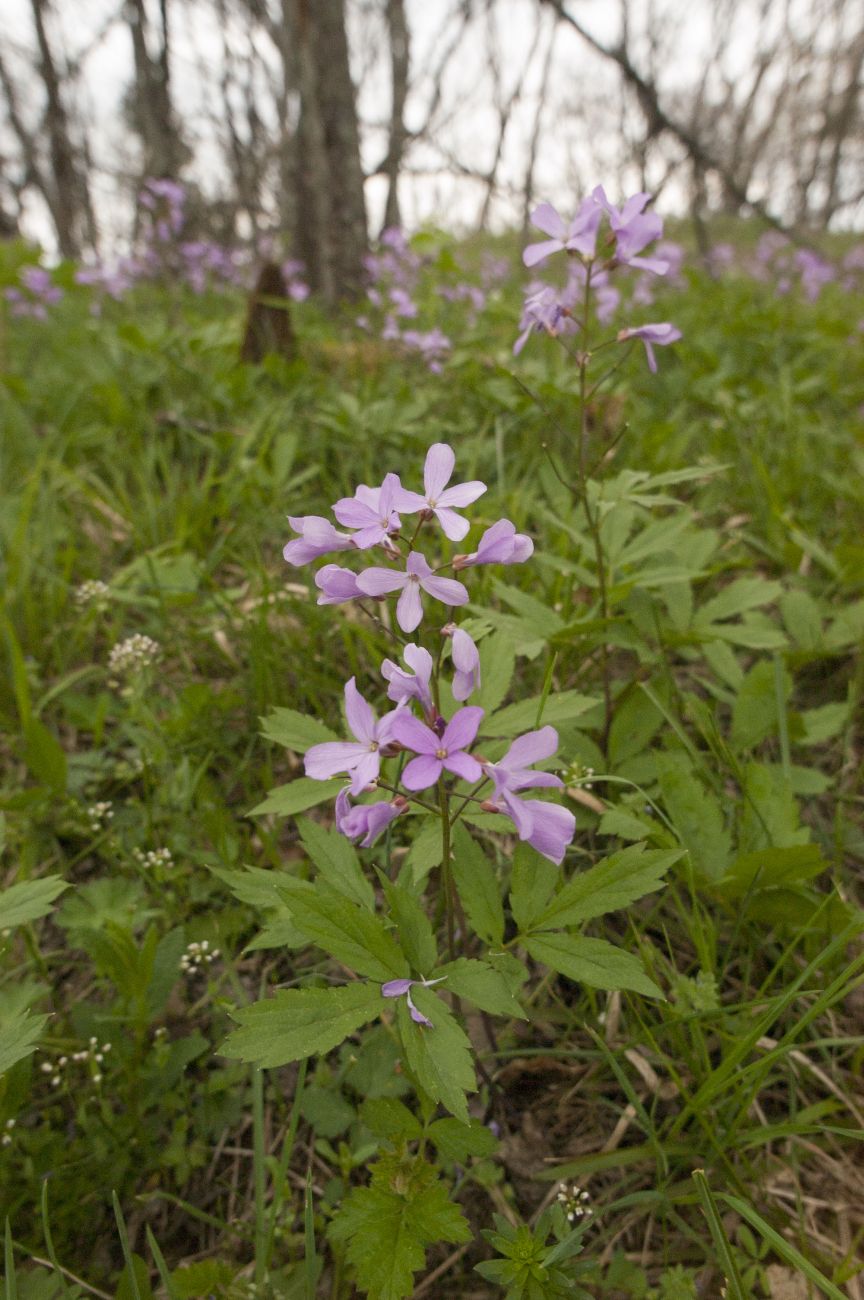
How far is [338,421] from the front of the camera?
3150mm

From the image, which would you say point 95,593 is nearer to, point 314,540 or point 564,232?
point 314,540

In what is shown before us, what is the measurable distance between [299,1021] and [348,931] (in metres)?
0.14

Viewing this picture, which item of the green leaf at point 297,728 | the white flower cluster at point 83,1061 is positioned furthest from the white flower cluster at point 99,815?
the green leaf at point 297,728

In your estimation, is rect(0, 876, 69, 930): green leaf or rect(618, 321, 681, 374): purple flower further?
rect(618, 321, 681, 374): purple flower

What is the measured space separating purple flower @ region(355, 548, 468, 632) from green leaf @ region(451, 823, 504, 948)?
0.47 meters

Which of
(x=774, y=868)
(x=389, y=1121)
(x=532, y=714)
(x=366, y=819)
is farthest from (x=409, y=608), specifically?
(x=774, y=868)

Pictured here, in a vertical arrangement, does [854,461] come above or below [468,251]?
below

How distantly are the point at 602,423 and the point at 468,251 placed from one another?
10.9 metres

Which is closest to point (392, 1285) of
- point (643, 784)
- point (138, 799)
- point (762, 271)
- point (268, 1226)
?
point (268, 1226)

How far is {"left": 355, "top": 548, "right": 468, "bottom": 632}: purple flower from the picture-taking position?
41.3 inches

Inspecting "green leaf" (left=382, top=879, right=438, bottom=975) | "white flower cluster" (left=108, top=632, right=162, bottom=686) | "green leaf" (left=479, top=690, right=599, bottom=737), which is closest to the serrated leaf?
"green leaf" (left=479, top=690, right=599, bottom=737)

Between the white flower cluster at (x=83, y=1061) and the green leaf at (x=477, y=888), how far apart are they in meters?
0.77

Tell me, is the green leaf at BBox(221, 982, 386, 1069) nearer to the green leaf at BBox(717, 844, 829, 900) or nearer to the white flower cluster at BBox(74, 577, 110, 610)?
the green leaf at BBox(717, 844, 829, 900)

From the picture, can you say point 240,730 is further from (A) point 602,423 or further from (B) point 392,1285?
(A) point 602,423
